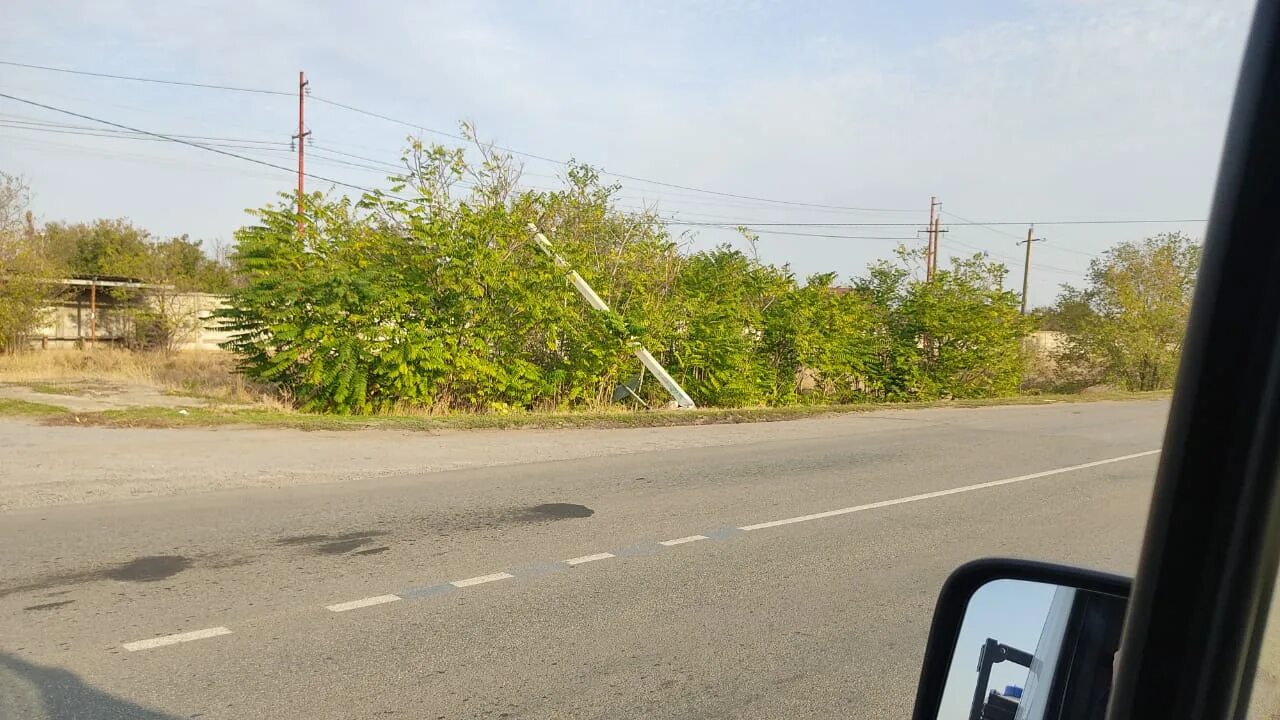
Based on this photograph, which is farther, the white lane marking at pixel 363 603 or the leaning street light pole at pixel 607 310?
the leaning street light pole at pixel 607 310

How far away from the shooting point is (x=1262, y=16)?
3.10 ft

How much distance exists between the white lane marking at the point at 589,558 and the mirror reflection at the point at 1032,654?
4.55m

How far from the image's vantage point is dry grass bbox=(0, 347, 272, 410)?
17.0m

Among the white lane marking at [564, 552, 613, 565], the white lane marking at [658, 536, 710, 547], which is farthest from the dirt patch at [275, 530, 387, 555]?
the white lane marking at [658, 536, 710, 547]

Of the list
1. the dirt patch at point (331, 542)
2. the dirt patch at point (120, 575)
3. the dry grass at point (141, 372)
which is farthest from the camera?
the dry grass at point (141, 372)

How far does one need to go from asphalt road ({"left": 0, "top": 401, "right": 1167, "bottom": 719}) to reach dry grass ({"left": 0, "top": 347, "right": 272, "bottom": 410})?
7768mm

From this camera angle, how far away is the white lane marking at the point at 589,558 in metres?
6.25

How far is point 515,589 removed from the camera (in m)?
5.58

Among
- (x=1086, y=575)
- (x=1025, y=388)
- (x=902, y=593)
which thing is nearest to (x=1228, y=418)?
(x=1086, y=575)

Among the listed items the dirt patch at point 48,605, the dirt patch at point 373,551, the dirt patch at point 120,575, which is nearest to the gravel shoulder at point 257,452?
the dirt patch at point 120,575

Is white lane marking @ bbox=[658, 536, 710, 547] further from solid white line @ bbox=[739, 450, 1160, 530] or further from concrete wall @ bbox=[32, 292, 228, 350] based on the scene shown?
concrete wall @ bbox=[32, 292, 228, 350]

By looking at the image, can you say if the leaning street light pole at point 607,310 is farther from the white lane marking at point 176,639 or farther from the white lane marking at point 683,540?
the white lane marking at point 176,639

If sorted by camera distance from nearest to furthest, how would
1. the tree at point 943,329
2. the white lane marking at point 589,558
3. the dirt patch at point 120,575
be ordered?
the dirt patch at point 120,575
the white lane marking at point 589,558
the tree at point 943,329

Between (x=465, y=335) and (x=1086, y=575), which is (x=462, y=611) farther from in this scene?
(x=465, y=335)
